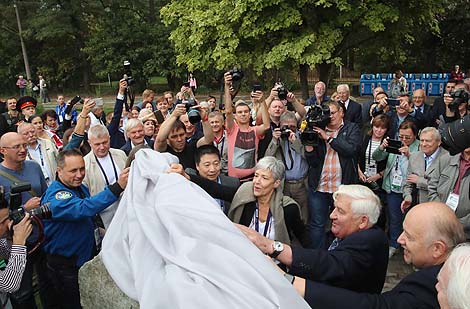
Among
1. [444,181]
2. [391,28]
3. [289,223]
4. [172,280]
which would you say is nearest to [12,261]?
[172,280]

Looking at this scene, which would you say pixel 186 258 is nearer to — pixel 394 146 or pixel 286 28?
pixel 394 146

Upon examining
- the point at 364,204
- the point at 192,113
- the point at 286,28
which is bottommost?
the point at 364,204

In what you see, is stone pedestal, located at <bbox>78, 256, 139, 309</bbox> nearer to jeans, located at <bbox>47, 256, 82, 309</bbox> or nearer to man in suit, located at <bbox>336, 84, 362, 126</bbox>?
jeans, located at <bbox>47, 256, 82, 309</bbox>

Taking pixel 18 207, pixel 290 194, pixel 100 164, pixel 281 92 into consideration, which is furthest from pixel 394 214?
pixel 18 207

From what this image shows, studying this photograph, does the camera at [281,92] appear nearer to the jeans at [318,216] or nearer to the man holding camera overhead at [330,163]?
the man holding camera overhead at [330,163]

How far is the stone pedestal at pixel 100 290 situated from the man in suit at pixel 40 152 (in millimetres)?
3057

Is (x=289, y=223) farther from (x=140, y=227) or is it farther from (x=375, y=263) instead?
(x=140, y=227)

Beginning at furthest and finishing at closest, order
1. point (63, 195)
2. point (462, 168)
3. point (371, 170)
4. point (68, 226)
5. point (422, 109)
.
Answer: point (422, 109) → point (371, 170) → point (462, 168) → point (68, 226) → point (63, 195)

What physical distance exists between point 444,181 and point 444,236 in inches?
82.5

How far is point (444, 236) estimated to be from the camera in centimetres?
228

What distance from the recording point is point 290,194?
4996 mm

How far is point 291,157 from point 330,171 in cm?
47

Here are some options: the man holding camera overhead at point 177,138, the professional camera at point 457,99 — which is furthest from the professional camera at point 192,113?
the professional camera at point 457,99

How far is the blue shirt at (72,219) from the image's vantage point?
3.13 meters
